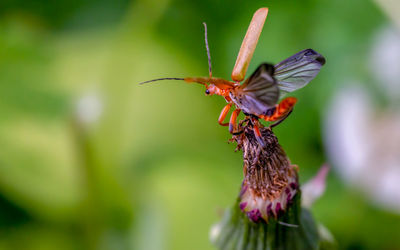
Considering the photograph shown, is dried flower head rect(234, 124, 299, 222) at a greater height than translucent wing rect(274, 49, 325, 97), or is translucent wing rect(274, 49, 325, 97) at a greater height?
translucent wing rect(274, 49, 325, 97)

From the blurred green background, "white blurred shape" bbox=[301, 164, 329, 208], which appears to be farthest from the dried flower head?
the blurred green background

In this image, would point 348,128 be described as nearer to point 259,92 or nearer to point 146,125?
point 146,125

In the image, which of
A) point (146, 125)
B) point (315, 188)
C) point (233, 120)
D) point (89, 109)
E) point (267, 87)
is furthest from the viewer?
point (146, 125)

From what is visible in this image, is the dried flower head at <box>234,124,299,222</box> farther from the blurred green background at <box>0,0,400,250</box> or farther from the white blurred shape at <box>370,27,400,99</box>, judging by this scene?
the white blurred shape at <box>370,27,400,99</box>

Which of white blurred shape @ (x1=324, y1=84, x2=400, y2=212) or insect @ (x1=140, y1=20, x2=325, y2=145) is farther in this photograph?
white blurred shape @ (x1=324, y1=84, x2=400, y2=212)

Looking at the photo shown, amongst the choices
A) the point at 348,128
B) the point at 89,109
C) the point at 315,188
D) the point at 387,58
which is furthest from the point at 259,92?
the point at 387,58

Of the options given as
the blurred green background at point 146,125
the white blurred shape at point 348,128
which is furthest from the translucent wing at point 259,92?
the white blurred shape at point 348,128
